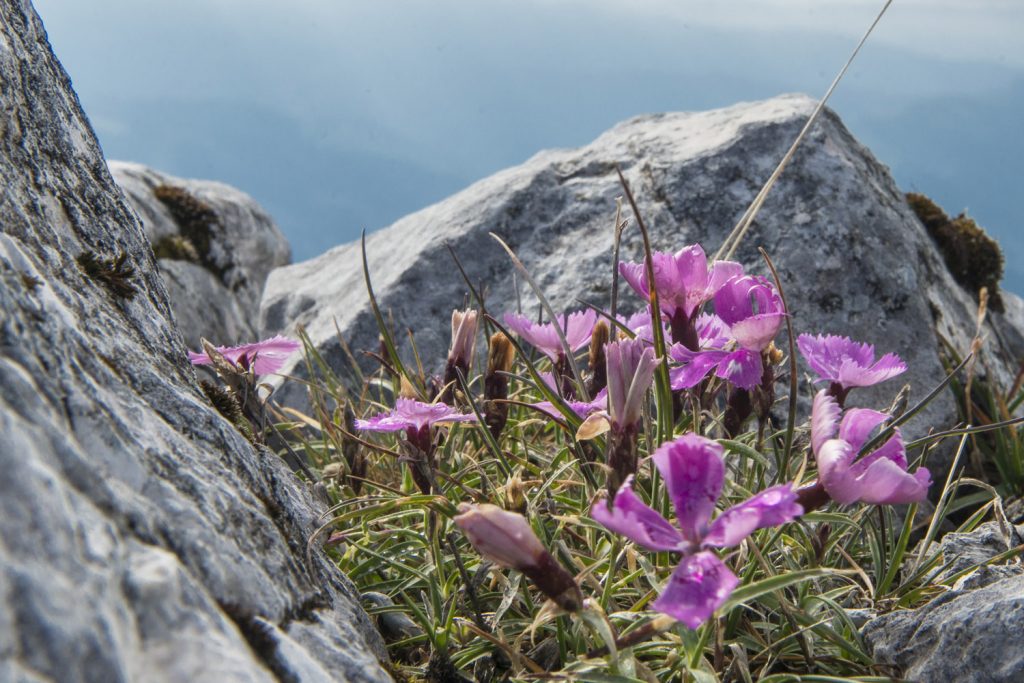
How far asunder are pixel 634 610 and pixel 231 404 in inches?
33.8

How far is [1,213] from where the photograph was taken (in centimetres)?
114

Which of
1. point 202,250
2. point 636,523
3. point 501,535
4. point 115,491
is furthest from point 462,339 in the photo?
point 202,250

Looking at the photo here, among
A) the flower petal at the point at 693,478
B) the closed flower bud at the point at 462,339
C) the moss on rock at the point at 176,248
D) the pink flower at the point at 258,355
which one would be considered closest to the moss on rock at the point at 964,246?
the closed flower bud at the point at 462,339

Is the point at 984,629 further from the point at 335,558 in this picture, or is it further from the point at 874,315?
the point at 874,315

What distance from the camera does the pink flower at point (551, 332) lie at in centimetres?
192

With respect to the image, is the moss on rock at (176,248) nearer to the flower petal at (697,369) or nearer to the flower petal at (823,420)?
the flower petal at (697,369)

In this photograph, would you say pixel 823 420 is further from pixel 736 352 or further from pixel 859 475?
pixel 736 352

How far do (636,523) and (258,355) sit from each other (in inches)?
57.1

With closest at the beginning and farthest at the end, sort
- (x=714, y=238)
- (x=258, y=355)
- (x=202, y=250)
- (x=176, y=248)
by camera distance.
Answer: (x=258, y=355) < (x=714, y=238) < (x=176, y=248) < (x=202, y=250)

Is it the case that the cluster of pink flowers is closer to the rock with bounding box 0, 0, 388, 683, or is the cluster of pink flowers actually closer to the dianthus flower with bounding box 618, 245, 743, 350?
the dianthus flower with bounding box 618, 245, 743, 350

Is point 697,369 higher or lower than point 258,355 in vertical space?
higher

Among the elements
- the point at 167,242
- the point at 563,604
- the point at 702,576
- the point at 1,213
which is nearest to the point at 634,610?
the point at 563,604

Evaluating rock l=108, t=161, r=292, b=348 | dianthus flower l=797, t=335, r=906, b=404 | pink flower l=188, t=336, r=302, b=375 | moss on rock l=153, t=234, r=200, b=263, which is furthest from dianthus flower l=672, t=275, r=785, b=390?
moss on rock l=153, t=234, r=200, b=263

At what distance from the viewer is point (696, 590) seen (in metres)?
1.00
